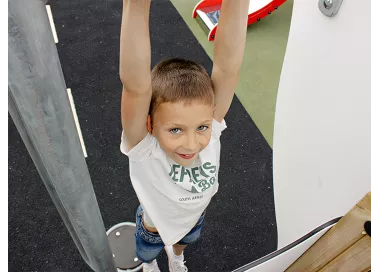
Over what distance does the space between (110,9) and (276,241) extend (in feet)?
6.84

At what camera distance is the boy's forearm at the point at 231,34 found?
0.88 meters

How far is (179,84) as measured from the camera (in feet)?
3.04

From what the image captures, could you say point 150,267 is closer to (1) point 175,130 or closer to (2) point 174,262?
(2) point 174,262

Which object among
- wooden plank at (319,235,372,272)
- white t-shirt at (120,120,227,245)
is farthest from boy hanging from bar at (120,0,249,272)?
wooden plank at (319,235,372,272)

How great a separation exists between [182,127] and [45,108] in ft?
1.23

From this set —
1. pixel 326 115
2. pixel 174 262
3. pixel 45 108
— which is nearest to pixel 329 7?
pixel 326 115

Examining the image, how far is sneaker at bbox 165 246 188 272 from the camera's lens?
1616mm

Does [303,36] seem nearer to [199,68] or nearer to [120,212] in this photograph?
[199,68]

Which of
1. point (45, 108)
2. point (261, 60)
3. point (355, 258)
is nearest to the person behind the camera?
A: point (45, 108)

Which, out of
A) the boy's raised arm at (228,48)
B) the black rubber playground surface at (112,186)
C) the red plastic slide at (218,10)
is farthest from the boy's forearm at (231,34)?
the red plastic slide at (218,10)

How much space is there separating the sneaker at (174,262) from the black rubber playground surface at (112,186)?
0.26 ft

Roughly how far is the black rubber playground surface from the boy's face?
92 cm

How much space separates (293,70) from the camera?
1.35 metres

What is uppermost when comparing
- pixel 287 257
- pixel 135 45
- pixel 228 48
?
pixel 135 45
